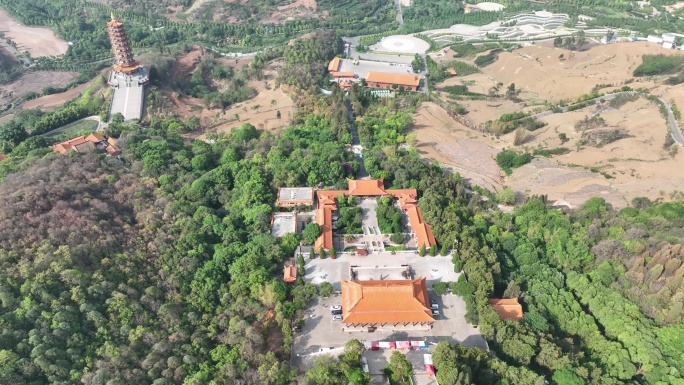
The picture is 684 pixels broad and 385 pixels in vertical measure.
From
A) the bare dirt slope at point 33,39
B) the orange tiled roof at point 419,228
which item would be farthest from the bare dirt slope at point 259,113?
the bare dirt slope at point 33,39

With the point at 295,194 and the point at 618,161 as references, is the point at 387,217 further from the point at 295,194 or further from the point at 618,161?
the point at 618,161

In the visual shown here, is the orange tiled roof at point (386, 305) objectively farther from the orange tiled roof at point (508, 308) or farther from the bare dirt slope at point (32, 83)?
the bare dirt slope at point (32, 83)

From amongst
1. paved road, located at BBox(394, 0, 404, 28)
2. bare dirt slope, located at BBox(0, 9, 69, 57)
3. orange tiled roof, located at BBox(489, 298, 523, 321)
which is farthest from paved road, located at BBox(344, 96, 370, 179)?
bare dirt slope, located at BBox(0, 9, 69, 57)

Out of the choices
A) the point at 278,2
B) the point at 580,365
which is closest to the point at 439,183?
the point at 580,365

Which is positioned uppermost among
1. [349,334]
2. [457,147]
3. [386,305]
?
[386,305]

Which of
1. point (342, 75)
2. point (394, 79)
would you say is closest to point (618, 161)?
point (394, 79)

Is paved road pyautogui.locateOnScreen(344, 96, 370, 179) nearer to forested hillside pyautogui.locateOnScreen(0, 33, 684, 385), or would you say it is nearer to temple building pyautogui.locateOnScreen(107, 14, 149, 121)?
forested hillside pyautogui.locateOnScreen(0, 33, 684, 385)
